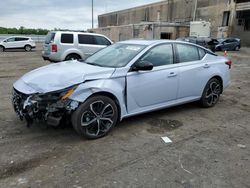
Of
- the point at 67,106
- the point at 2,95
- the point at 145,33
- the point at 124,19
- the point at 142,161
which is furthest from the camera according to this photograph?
the point at 124,19

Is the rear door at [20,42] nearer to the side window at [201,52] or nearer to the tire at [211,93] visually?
the side window at [201,52]

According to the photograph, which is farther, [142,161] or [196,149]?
[196,149]

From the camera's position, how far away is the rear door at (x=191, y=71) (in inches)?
201

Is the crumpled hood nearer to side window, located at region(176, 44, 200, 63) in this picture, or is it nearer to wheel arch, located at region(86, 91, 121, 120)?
wheel arch, located at region(86, 91, 121, 120)

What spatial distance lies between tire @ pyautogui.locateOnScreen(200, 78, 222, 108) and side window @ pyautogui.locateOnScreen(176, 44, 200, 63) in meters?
0.69

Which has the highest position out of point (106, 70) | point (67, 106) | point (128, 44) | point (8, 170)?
point (128, 44)

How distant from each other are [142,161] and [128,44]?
2572 millimetres

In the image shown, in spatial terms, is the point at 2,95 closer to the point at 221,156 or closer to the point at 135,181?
the point at 135,181

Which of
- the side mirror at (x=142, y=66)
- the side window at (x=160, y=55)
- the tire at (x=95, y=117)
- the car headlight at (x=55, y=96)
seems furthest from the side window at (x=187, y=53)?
the car headlight at (x=55, y=96)

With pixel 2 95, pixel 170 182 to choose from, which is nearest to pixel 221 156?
pixel 170 182

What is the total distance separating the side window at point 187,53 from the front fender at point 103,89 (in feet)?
5.27

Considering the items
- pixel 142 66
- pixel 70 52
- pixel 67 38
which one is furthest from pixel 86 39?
pixel 142 66

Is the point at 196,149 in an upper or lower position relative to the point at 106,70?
lower

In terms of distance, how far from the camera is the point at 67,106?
367 centimetres
